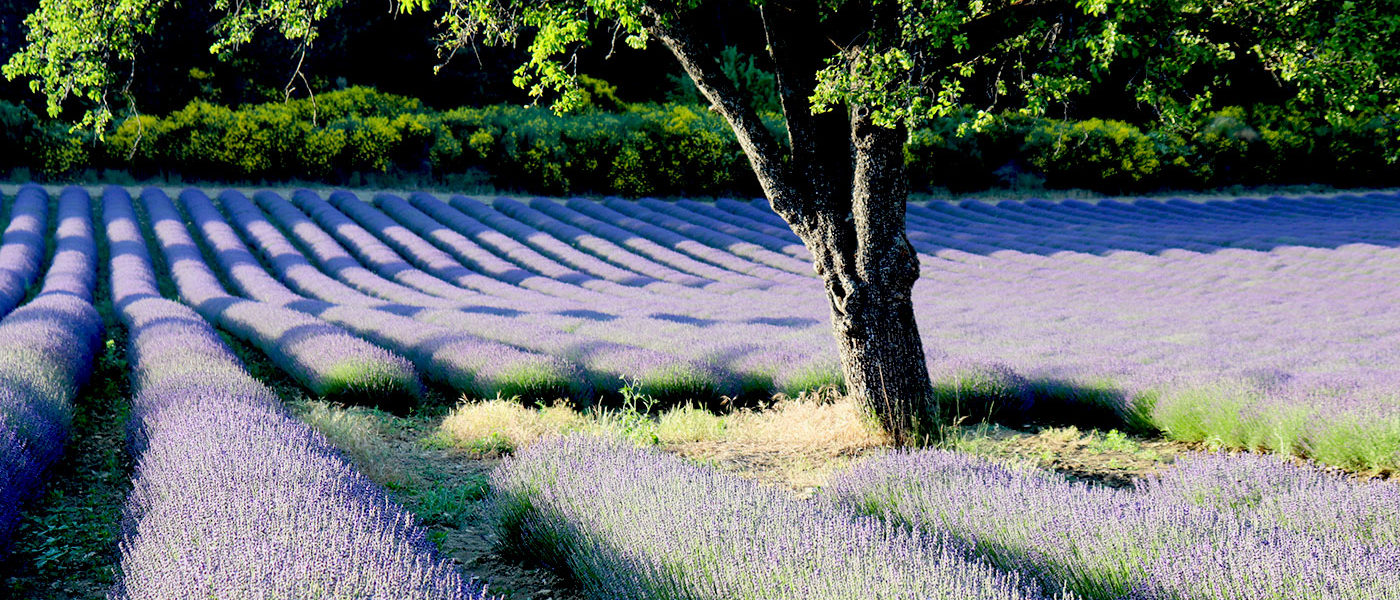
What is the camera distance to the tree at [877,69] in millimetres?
3695

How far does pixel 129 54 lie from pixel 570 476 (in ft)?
10.9

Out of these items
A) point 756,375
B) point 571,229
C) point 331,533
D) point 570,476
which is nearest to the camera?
point 331,533

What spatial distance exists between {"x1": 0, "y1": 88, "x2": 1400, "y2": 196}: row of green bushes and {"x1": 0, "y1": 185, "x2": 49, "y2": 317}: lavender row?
2.64 m

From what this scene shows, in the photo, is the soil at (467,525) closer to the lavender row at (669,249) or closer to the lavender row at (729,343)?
the lavender row at (729,343)

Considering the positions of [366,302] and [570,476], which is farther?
[366,302]

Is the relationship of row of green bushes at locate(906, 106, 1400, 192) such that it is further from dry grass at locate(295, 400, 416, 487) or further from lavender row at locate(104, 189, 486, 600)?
lavender row at locate(104, 189, 486, 600)

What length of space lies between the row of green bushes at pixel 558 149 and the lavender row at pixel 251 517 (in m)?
15.0

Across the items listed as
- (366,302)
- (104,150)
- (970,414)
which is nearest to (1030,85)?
(970,414)

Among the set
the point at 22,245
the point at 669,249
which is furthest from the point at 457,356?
the point at 669,249

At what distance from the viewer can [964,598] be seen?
6.51 ft

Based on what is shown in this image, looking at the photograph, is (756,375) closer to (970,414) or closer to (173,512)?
(970,414)

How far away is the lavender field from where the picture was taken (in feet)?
7.42

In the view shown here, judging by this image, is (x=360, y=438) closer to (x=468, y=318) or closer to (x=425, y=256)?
(x=468, y=318)

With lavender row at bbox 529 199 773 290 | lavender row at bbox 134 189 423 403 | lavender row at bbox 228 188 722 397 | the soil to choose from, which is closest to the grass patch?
the soil
